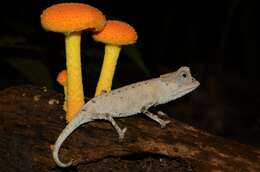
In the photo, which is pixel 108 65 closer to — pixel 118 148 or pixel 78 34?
pixel 78 34

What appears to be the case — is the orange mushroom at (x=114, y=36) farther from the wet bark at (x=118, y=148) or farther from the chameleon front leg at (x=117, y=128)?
the wet bark at (x=118, y=148)

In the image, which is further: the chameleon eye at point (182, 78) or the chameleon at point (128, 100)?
the chameleon eye at point (182, 78)

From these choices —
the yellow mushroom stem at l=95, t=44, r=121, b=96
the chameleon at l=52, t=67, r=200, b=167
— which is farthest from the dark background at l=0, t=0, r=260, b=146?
the chameleon at l=52, t=67, r=200, b=167

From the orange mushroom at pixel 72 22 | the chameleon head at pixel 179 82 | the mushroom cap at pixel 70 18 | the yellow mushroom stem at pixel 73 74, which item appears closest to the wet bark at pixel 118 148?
the yellow mushroom stem at pixel 73 74

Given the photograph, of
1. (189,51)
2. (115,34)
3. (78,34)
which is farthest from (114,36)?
(189,51)

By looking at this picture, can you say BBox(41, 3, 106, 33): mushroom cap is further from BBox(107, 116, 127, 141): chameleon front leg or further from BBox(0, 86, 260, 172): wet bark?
BBox(0, 86, 260, 172): wet bark

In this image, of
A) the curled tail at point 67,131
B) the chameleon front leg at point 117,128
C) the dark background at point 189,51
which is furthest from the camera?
the dark background at point 189,51

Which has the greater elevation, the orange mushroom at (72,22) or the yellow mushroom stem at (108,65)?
the orange mushroom at (72,22)

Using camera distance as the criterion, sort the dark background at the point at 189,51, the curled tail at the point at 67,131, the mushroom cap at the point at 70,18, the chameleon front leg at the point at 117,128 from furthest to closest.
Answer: the dark background at the point at 189,51, the chameleon front leg at the point at 117,128, the curled tail at the point at 67,131, the mushroom cap at the point at 70,18
